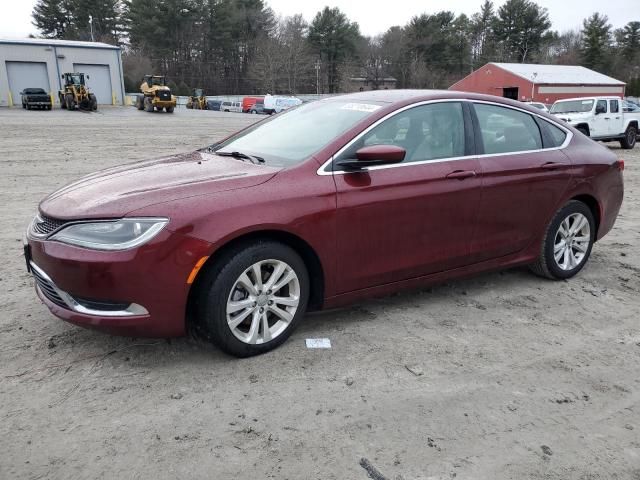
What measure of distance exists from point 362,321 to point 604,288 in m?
2.30

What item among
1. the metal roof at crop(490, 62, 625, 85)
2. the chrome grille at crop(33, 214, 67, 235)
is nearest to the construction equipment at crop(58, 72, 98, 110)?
the chrome grille at crop(33, 214, 67, 235)

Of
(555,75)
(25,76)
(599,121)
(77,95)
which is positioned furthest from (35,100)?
(555,75)

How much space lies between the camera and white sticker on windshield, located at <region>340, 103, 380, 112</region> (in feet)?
12.7

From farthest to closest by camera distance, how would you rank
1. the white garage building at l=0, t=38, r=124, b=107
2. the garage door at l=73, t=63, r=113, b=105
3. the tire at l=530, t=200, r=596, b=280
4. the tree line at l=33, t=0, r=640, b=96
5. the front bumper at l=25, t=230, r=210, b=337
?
the tree line at l=33, t=0, r=640, b=96 < the garage door at l=73, t=63, r=113, b=105 < the white garage building at l=0, t=38, r=124, b=107 < the tire at l=530, t=200, r=596, b=280 < the front bumper at l=25, t=230, r=210, b=337

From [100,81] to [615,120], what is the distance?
3985 cm

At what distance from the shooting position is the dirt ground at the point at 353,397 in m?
2.45

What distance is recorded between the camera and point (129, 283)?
2.89 metres

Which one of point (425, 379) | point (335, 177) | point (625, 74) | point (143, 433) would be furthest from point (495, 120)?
point (625, 74)

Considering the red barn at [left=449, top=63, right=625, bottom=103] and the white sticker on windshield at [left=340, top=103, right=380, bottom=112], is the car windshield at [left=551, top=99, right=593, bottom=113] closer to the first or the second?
the white sticker on windshield at [left=340, top=103, right=380, bottom=112]

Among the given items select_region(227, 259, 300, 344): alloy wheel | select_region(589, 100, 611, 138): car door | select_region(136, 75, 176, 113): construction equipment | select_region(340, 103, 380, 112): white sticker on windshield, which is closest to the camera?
select_region(227, 259, 300, 344): alloy wheel

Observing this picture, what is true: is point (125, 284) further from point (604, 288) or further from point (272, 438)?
point (604, 288)

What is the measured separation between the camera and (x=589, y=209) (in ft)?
16.1

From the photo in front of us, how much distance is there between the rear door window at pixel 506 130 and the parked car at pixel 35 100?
37.4 m

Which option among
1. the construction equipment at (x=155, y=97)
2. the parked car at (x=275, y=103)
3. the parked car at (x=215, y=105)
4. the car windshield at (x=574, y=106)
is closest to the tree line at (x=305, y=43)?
the parked car at (x=215, y=105)
